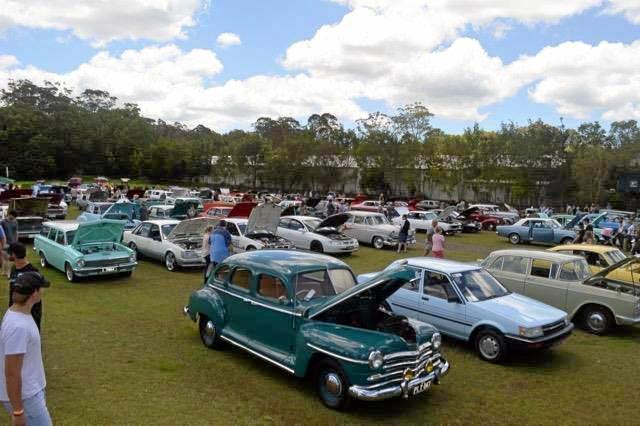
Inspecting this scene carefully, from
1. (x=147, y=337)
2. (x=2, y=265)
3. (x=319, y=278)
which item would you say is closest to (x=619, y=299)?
(x=319, y=278)

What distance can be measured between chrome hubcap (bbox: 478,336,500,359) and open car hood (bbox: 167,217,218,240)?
9448 millimetres

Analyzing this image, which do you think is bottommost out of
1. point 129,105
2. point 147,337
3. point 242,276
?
point 147,337

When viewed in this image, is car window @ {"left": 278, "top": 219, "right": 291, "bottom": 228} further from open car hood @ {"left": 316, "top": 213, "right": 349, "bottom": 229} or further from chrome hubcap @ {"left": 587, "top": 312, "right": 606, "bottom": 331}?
chrome hubcap @ {"left": 587, "top": 312, "right": 606, "bottom": 331}

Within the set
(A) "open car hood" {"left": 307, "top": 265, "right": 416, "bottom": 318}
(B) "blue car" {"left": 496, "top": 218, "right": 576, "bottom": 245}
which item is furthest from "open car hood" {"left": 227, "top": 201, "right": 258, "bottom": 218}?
(B) "blue car" {"left": 496, "top": 218, "right": 576, "bottom": 245}

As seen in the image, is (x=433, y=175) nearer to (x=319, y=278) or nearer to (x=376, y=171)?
(x=376, y=171)

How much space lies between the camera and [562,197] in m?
48.9

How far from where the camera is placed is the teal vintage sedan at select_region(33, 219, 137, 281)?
42.5 ft

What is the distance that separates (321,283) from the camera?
23.8ft

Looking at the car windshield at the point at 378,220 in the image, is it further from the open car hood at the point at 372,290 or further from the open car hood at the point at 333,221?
the open car hood at the point at 372,290

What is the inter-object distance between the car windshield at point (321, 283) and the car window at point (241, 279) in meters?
1.00

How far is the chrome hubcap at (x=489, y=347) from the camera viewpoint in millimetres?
8242

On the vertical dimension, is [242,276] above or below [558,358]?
above

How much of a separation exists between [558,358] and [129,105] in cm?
10339

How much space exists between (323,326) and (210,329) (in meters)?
2.67
